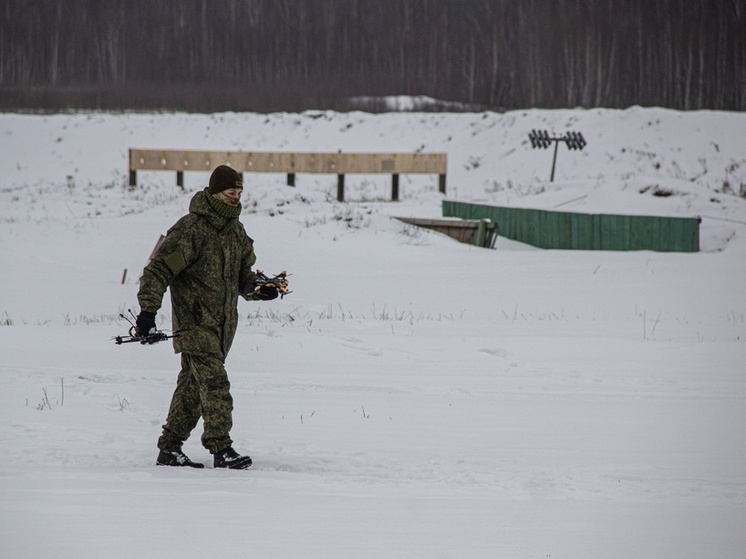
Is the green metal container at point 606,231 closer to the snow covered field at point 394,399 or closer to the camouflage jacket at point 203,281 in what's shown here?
the snow covered field at point 394,399

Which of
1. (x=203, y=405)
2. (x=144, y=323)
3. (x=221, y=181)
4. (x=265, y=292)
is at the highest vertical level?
(x=221, y=181)

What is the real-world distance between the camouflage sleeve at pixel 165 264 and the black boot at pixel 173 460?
3.06 feet

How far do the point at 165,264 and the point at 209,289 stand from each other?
11.9 inches

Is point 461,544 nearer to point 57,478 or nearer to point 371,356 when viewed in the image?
point 57,478

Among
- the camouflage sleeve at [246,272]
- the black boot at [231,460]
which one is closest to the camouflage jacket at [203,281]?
the camouflage sleeve at [246,272]

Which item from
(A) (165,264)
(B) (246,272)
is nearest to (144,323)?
(A) (165,264)

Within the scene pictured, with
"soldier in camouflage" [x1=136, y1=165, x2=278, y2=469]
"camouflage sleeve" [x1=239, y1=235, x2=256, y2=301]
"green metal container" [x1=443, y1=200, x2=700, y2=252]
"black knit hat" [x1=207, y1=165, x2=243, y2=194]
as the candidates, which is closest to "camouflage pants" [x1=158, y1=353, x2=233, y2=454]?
"soldier in camouflage" [x1=136, y1=165, x2=278, y2=469]

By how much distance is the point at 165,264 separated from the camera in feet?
18.8

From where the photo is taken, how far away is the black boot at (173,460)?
6055 mm

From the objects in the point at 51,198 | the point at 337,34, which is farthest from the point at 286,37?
the point at 51,198

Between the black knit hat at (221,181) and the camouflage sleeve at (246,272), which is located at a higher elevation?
the black knit hat at (221,181)

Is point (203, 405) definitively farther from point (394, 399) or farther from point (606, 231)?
point (606, 231)

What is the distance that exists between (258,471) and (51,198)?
82.4 feet

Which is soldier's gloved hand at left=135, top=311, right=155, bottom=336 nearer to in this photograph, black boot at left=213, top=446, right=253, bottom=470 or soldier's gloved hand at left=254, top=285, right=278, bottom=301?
soldier's gloved hand at left=254, top=285, right=278, bottom=301
